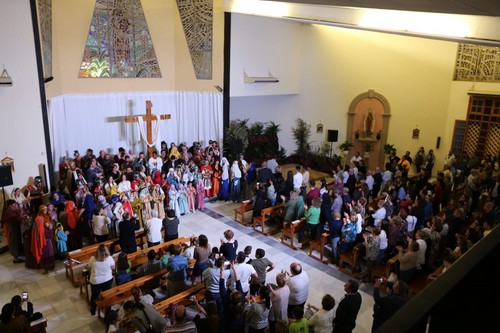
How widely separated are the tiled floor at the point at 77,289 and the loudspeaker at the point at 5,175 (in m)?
1.72

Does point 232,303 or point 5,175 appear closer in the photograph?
point 232,303

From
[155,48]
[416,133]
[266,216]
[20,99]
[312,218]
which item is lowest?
[266,216]

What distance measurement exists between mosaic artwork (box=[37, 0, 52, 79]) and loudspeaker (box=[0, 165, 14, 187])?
9.47 feet

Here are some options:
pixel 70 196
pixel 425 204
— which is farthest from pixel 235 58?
pixel 425 204

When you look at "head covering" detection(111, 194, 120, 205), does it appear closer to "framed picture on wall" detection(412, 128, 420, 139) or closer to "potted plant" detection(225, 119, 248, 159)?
"potted plant" detection(225, 119, 248, 159)

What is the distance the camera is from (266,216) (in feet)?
37.3

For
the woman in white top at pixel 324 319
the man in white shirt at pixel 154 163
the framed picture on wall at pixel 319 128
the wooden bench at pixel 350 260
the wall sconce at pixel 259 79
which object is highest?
the wall sconce at pixel 259 79

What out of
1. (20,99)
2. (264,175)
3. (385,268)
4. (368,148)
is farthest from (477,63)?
(20,99)

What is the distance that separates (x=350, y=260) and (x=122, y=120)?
33.2 ft

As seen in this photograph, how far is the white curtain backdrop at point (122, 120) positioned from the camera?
525 inches

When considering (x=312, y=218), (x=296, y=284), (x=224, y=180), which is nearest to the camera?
(x=296, y=284)

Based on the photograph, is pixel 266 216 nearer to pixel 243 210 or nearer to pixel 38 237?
pixel 243 210

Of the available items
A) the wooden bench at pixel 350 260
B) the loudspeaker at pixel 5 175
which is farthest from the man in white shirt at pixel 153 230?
the wooden bench at pixel 350 260

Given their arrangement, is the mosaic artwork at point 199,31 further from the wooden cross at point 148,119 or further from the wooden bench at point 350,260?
the wooden bench at point 350,260
